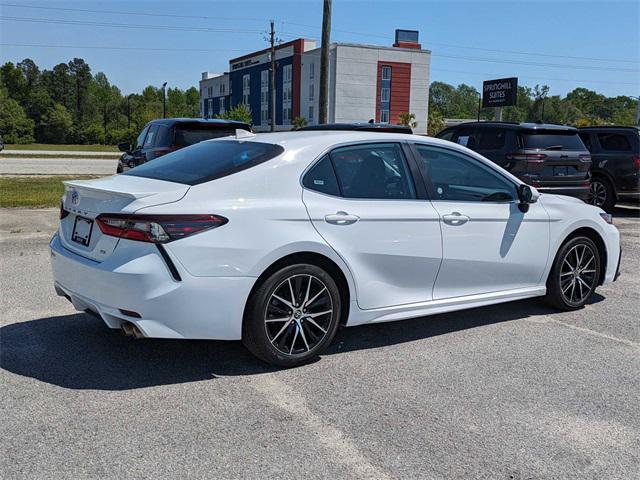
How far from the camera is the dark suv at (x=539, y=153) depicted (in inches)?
417

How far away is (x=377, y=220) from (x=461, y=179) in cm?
112

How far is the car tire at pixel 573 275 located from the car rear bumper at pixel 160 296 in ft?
10.4

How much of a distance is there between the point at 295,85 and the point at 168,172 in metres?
76.4

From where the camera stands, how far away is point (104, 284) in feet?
12.9

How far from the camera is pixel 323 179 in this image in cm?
451

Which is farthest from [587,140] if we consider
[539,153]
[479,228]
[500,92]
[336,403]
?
[500,92]

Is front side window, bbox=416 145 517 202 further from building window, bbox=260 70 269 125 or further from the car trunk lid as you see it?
building window, bbox=260 70 269 125

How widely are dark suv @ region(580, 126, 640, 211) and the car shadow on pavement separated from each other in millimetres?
9474

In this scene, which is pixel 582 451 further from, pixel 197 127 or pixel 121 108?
pixel 121 108

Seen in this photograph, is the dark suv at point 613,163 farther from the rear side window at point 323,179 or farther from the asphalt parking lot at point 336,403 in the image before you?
the rear side window at point 323,179

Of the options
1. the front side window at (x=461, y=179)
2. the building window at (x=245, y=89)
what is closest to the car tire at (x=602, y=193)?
the front side window at (x=461, y=179)

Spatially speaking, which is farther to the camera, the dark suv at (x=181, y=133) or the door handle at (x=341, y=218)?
the dark suv at (x=181, y=133)

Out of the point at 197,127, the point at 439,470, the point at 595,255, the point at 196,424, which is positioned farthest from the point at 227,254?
the point at 197,127

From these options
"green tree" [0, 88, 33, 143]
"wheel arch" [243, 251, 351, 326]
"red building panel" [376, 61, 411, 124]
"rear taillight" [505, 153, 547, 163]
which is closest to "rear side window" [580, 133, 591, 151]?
"rear taillight" [505, 153, 547, 163]
